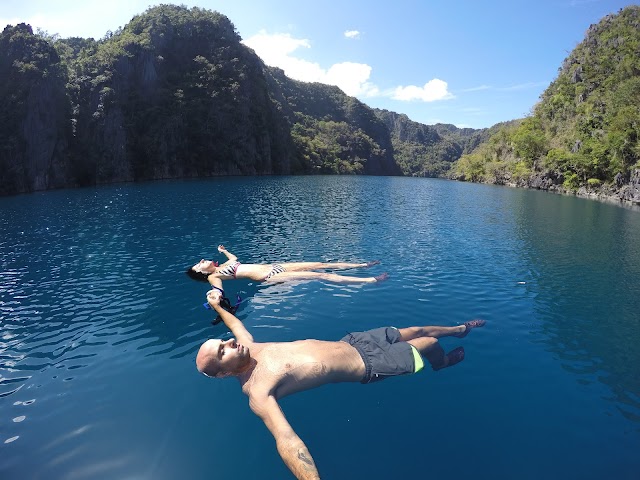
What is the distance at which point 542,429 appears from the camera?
5.29 m

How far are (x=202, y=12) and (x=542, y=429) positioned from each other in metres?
129

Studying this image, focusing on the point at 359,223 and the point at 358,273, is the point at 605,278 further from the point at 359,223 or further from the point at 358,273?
the point at 359,223

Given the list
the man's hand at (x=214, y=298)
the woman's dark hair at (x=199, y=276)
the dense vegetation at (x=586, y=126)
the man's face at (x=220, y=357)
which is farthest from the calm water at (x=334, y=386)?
the dense vegetation at (x=586, y=126)

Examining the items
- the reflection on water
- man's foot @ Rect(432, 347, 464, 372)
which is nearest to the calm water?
the reflection on water

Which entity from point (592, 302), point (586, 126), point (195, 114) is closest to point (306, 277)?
point (592, 302)

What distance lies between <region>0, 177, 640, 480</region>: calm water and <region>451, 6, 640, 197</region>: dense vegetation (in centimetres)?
4415

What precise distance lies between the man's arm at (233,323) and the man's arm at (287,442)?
156cm

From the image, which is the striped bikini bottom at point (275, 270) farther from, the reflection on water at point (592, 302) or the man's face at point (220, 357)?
the reflection on water at point (592, 302)

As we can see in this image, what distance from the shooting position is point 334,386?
616 centimetres

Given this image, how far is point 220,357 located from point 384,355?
2.41m

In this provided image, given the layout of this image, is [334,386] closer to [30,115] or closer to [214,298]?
[214,298]

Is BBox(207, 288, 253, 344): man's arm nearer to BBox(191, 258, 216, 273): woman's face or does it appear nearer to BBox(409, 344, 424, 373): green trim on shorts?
BBox(409, 344, 424, 373): green trim on shorts

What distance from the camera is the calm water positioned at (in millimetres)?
4840

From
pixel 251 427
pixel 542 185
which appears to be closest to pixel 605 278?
pixel 251 427
